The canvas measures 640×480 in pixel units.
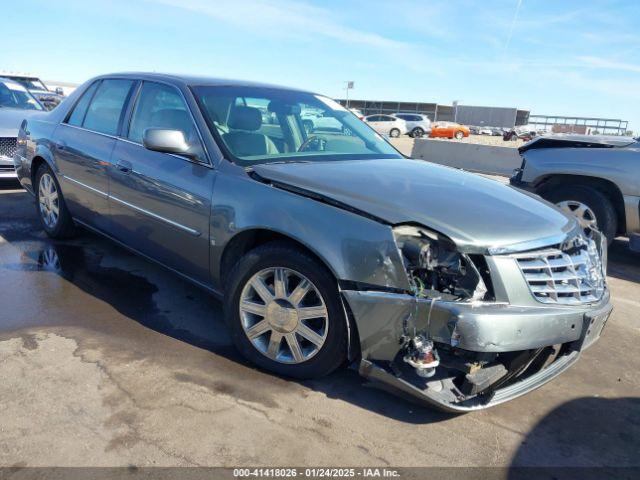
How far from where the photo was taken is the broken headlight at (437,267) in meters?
2.41

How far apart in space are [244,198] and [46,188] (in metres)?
3.32

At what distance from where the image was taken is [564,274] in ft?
8.75

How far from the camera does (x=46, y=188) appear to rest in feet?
17.4

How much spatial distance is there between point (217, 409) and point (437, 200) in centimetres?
159

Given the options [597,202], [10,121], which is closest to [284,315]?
[597,202]

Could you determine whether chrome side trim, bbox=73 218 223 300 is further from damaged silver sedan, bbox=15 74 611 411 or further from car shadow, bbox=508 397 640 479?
car shadow, bbox=508 397 640 479

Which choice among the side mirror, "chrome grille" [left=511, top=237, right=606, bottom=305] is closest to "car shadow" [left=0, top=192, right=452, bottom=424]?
"chrome grille" [left=511, top=237, right=606, bottom=305]

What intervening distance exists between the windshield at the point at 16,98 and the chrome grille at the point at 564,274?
29.5ft

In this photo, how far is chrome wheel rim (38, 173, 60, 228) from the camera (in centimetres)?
515

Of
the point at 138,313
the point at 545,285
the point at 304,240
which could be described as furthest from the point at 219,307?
the point at 545,285

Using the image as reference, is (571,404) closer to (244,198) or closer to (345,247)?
(345,247)

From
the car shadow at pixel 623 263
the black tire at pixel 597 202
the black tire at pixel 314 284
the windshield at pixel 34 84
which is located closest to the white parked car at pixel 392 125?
the windshield at pixel 34 84

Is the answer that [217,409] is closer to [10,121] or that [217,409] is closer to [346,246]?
[346,246]

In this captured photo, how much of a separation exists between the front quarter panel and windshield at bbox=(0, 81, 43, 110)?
24.7 feet
